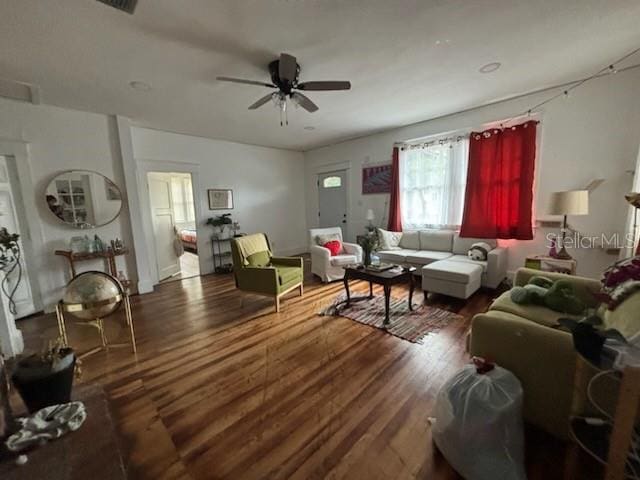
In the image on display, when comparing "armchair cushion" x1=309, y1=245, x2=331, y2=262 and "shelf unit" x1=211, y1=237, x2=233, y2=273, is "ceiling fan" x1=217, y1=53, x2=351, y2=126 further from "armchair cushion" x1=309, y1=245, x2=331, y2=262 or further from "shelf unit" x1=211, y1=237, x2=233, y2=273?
"shelf unit" x1=211, y1=237, x2=233, y2=273

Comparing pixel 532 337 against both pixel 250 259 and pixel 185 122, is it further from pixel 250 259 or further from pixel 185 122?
pixel 185 122

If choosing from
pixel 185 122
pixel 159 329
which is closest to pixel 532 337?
pixel 159 329

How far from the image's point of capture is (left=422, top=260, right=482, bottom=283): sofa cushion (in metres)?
3.01

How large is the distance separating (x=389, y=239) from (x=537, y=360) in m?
3.27

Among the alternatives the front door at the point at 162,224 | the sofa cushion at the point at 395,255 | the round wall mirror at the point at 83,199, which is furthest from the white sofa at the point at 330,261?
the round wall mirror at the point at 83,199

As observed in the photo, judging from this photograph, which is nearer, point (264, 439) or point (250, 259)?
point (264, 439)

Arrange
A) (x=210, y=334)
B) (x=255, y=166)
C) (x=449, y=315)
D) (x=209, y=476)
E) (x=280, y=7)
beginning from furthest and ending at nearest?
(x=255, y=166) → (x=449, y=315) → (x=210, y=334) → (x=280, y=7) → (x=209, y=476)

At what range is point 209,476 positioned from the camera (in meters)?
1.25

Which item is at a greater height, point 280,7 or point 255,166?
point 280,7

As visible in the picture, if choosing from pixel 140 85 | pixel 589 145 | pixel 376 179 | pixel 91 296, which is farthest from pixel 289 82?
pixel 589 145

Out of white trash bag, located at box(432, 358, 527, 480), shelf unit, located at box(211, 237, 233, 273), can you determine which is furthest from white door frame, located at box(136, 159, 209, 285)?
white trash bag, located at box(432, 358, 527, 480)

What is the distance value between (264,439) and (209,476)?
30 centimetres

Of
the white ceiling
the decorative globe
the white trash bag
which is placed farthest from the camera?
the decorative globe

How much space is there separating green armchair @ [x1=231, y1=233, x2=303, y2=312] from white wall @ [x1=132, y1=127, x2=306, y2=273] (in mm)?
2029
